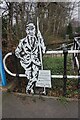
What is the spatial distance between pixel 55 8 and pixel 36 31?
137cm

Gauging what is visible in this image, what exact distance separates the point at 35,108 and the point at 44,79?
50 cm

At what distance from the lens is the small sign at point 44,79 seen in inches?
140

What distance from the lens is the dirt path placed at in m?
3.40

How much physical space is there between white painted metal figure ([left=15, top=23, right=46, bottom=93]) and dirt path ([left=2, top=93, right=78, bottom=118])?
1.01 ft

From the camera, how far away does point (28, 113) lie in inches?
137

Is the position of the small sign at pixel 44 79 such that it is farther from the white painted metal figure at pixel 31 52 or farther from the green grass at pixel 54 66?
the green grass at pixel 54 66

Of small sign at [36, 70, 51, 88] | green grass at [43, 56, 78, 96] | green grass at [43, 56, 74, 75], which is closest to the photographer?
small sign at [36, 70, 51, 88]

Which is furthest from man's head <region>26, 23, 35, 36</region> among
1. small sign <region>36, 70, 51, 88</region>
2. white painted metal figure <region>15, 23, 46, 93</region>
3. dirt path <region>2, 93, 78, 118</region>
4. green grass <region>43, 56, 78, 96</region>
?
dirt path <region>2, 93, 78, 118</region>

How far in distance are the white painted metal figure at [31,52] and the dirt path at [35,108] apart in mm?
309

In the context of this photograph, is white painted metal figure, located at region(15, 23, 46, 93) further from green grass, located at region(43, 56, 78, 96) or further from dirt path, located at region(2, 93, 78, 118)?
green grass, located at region(43, 56, 78, 96)

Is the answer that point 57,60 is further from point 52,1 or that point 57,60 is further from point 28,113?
point 28,113

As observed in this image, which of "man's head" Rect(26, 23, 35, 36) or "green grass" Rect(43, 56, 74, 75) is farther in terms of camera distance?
"green grass" Rect(43, 56, 74, 75)

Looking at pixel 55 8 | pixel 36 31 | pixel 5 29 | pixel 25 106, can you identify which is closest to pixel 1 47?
pixel 5 29

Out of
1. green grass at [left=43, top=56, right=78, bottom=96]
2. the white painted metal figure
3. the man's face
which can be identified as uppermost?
the man's face
